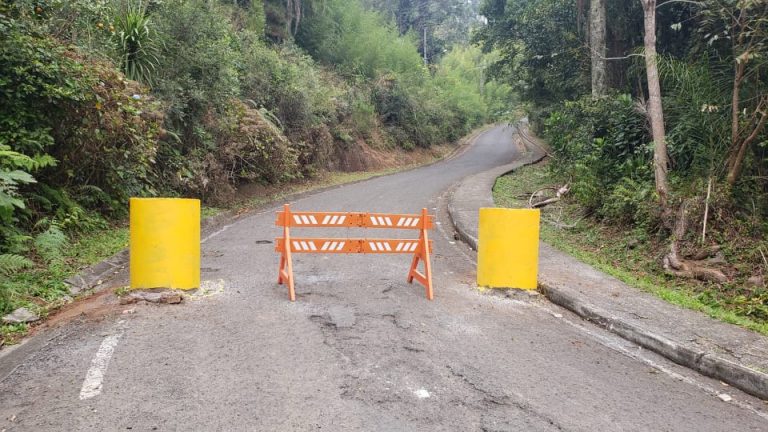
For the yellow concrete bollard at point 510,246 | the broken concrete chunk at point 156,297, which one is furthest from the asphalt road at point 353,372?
the yellow concrete bollard at point 510,246

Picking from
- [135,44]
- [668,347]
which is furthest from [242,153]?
[668,347]

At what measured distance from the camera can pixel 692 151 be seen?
36.4ft

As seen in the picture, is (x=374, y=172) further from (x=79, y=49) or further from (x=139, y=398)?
(x=139, y=398)

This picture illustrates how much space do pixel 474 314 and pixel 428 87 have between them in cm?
3786

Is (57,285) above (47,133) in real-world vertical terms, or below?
below

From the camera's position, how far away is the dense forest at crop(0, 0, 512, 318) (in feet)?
26.3

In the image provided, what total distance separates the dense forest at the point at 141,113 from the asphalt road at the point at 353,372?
2.03 meters

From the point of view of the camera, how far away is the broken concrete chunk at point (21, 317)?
222 inches

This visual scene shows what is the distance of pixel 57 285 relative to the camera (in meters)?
6.87

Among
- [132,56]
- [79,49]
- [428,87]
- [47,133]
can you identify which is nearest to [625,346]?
[47,133]

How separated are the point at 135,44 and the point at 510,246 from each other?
9.88 meters

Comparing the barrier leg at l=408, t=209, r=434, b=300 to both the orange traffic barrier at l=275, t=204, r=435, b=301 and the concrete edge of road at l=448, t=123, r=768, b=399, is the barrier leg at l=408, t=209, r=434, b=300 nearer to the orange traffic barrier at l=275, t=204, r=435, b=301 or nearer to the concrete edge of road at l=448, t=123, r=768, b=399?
the orange traffic barrier at l=275, t=204, r=435, b=301

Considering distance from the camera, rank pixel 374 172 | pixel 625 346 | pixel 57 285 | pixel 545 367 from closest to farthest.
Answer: pixel 545 367
pixel 625 346
pixel 57 285
pixel 374 172

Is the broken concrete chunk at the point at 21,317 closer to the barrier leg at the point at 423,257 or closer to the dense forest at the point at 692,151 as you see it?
the barrier leg at the point at 423,257
